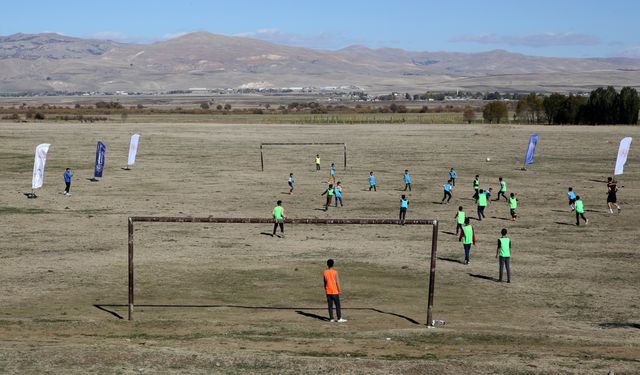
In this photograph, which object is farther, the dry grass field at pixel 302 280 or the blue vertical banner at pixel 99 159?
the blue vertical banner at pixel 99 159

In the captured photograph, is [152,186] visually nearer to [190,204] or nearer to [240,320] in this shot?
[190,204]

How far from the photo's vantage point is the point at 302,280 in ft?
87.4

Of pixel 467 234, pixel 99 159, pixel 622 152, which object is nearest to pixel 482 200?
pixel 467 234

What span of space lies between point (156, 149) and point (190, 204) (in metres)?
34.0

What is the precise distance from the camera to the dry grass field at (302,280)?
17.3m

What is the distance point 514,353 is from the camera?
17.8 meters

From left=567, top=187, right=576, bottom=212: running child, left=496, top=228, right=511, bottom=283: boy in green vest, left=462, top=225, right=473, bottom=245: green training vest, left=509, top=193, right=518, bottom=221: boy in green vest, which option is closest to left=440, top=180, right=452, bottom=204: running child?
left=509, top=193, right=518, bottom=221: boy in green vest

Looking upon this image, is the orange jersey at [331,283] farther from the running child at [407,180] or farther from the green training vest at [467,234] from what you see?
the running child at [407,180]

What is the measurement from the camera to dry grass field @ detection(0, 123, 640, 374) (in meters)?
17.3

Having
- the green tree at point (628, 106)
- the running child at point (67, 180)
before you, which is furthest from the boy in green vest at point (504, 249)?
the green tree at point (628, 106)

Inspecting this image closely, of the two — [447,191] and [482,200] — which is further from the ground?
[482,200]

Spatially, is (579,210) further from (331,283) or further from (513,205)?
(331,283)

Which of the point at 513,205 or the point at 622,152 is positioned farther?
the point at 622,152

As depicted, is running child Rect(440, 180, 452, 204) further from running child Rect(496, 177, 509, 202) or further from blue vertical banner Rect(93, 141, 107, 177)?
blue vertical banner Rect(93, 141, 107, 177)
